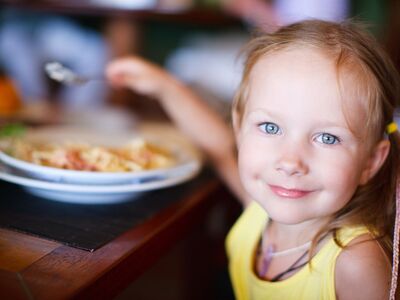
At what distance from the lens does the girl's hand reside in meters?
1.05

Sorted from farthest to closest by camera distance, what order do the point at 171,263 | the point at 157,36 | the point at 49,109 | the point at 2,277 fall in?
the point at 157,36
the point at 171,263
the point at 49,109
the point at 2,277

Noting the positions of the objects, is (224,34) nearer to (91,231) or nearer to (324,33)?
(324,33)

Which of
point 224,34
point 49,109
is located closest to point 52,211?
point 49,109

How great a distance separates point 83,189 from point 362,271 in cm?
44

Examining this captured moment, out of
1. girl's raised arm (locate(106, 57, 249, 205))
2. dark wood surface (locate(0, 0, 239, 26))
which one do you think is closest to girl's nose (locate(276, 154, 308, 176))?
girl's raised arm (locate(106, 57, 249, 205))

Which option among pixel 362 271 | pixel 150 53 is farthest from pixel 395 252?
pixel 150 53

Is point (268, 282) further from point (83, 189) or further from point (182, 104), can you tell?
point (182, 104)

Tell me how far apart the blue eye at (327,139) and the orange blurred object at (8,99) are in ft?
2.88

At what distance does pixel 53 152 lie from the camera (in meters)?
0.83

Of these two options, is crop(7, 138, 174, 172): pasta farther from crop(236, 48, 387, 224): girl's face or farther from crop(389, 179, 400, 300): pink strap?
crop(389, 179, 400, 300): pink strap

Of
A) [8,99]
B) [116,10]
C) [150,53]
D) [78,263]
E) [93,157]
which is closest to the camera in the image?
[78,263]

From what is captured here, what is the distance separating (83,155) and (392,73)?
540mm

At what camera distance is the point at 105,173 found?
2.45 ft

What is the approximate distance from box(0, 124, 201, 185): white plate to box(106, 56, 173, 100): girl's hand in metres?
0.12
